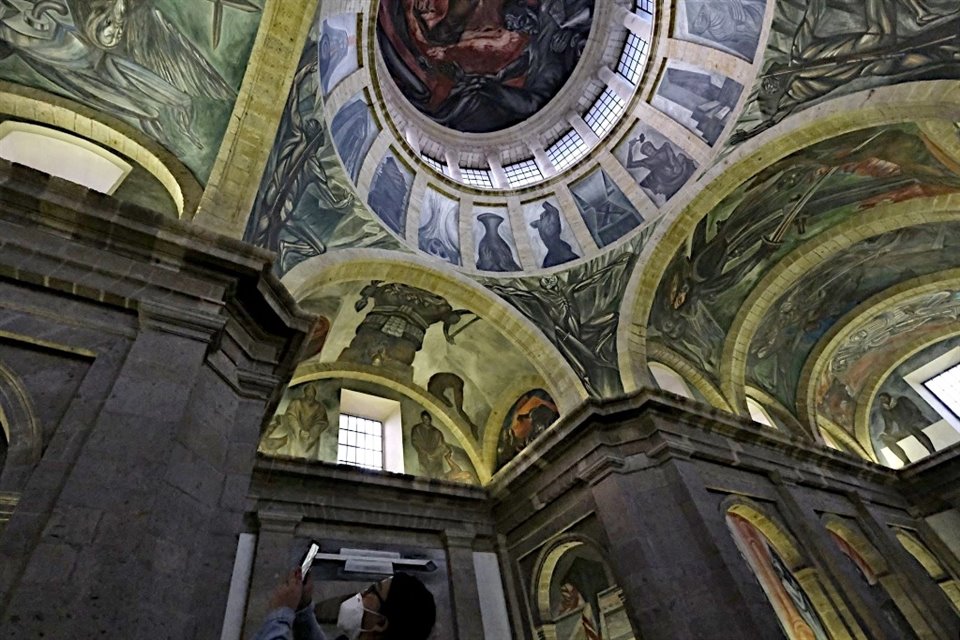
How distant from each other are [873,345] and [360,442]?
13594 mm

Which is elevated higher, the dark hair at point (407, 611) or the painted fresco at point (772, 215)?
the painted fresco at point (772, 215)

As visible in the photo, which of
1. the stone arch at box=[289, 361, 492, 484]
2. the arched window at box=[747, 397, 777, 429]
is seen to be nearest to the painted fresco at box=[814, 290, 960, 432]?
the arched window at box=[747, 397, 777, 429]

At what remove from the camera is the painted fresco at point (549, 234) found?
12039 mm

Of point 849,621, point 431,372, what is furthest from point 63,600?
point 849,621

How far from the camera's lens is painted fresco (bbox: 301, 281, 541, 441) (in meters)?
10.3

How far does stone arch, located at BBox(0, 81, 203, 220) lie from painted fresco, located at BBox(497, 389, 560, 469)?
23.6 ft

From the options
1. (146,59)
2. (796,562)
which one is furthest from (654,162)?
(146,59)

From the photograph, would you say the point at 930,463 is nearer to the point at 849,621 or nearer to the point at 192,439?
the point at 849,621

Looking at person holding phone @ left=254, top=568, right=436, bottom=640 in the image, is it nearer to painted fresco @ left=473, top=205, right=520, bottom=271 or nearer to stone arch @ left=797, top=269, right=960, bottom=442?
painted fresco @ left=473, top=205, right=520, bottom=271

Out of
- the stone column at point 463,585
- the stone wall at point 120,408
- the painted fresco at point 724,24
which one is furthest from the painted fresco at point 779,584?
the painted fresco at point 724,24

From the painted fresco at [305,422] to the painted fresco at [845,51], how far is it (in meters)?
9.84

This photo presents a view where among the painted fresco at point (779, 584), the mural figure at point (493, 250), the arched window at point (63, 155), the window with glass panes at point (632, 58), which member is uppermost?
the window with glass panes at point (632, 58)

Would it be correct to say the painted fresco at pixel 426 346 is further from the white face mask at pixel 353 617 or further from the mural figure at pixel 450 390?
the white face mask at pixel 353 617

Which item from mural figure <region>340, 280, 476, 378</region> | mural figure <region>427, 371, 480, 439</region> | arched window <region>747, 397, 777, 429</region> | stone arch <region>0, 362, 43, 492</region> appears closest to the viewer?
stone arch <region>0, 362, 43, 492</region>
